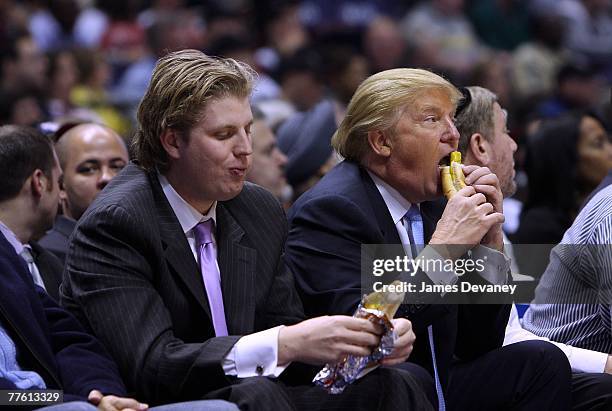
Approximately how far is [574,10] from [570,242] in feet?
31.1

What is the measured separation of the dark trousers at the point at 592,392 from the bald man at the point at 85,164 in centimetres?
227

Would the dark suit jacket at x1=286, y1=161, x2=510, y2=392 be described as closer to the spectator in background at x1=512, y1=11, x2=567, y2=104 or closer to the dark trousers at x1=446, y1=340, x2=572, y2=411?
the dark trousers at x1=446, y1=340, x2=572, y2=411

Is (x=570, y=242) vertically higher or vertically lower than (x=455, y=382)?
higher

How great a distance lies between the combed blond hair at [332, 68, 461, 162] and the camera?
13.4 feet

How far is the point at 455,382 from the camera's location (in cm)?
405

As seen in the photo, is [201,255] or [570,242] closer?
[201,255]

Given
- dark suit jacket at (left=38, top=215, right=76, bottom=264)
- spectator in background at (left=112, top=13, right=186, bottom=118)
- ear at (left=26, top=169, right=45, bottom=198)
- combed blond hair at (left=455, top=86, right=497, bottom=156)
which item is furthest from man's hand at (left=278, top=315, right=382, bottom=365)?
spectator in background at (left=112, top=13, right=186, bottom=118)

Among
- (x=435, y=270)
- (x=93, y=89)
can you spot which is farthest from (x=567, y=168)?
(x=93, y=89)

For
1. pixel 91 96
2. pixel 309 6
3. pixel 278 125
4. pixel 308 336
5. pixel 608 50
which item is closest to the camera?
pixel 308 336

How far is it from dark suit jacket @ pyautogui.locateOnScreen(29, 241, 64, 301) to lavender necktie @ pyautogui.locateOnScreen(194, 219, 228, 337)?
Result: 0.78 meters

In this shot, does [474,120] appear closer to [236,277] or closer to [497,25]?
[236,277]

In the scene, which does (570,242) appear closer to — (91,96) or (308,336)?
(308,336)

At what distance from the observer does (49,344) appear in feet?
11.6

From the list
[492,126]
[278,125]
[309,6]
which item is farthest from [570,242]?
[309,6]
